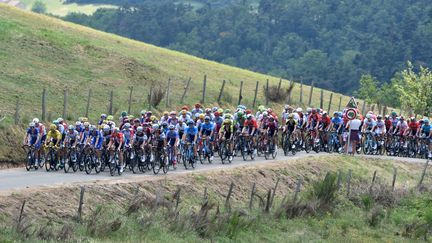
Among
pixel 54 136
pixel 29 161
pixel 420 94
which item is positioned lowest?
pixel 29 161

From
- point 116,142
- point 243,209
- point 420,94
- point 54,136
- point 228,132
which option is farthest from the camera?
point 420,94

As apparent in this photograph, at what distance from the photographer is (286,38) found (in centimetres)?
13712

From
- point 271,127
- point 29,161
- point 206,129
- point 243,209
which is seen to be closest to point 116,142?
point 29,161

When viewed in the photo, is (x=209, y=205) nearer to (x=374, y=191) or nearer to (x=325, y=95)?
(x=374, y=191)

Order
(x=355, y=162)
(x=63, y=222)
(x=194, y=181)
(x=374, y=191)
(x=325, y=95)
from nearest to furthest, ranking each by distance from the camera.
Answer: (x=63, y=222) < (x=194, y=181) < (x=374, y=191) < (x=355, y=162) < (x=325, y=95)

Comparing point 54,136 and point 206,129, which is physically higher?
point 206,129

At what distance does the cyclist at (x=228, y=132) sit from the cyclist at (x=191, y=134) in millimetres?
2186

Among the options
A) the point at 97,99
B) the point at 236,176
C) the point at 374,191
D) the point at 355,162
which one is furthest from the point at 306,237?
the point at 97,99

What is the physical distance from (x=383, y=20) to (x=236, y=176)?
340 feet

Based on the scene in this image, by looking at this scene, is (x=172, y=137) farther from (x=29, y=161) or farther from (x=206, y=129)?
(x=29, y=161)

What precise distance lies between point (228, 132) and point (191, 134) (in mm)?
2665

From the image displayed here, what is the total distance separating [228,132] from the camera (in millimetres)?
37500

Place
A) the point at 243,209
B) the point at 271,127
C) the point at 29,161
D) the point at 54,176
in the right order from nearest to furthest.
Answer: the point at 243,209
the point at 54,176
the point at 29,161
the point at 271,127

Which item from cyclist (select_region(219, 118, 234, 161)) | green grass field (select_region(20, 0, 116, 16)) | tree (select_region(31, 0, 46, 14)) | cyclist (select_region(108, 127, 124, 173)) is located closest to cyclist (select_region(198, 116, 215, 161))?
cyclist (select_region(219, 118, 234, 161))
